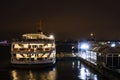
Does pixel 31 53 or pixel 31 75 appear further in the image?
pixel 31 53

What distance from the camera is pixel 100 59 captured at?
51.0 m

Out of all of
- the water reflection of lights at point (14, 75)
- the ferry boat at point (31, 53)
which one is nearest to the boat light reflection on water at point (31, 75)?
the water reflection of lights at point (14, 75)

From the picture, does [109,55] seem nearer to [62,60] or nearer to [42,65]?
[42,65]

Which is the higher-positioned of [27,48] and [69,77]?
[27,48]

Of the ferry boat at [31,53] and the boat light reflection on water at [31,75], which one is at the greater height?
the ferry boat at [31,53]

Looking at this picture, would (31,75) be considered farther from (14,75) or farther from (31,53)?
(31,53)

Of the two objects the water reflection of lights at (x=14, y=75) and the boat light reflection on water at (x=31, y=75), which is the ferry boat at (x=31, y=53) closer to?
the boat light reflection on water at (x=31, y=75)

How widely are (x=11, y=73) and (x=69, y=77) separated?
1081 centimetres

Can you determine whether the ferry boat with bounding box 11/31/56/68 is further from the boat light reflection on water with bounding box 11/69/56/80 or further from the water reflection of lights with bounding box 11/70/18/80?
the water reflection of lights with bounding box 11/70/18/80

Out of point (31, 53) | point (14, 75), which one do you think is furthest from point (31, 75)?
point (31, 53)

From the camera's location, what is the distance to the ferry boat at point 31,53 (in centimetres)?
5681

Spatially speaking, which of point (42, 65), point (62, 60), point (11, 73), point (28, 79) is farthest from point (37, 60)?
point (62, 60)

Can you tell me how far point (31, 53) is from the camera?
5753 cm

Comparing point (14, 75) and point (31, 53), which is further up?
point (31, 53)
